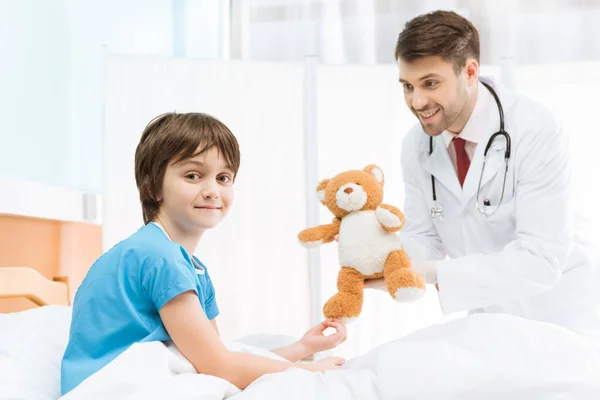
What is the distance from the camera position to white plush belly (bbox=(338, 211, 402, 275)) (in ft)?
4.70

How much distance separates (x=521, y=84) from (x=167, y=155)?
1.81 m

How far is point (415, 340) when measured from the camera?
109cm

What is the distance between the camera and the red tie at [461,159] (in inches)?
71.0

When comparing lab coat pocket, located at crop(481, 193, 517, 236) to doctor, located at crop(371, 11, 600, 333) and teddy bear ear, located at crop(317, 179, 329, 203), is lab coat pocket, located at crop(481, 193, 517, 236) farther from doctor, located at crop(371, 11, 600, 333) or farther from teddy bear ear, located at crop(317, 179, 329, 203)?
teddy bear ear, located at crop(317, 179, 329, 203)

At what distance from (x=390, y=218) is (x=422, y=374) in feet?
1.63

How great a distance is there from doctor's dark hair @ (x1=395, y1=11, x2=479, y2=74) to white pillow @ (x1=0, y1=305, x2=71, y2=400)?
1056 millimetres

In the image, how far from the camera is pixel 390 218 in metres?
1.39

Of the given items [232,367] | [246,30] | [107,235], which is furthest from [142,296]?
[246,30]

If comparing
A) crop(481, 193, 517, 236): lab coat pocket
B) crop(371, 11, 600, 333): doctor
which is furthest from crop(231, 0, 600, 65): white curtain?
crop(481, 193, 517, 236): lab coat pocket

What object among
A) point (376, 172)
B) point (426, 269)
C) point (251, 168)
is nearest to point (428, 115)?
point (376, 172)

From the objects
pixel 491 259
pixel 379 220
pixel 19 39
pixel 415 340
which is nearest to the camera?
pixel 415 340

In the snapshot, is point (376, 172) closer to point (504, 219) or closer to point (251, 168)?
point (504, 219)

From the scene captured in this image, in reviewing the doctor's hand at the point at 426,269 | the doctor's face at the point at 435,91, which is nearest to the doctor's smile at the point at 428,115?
the doctor's face at the point at 435,91

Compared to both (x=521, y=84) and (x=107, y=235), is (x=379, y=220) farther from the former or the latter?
(x=521, y=84)
